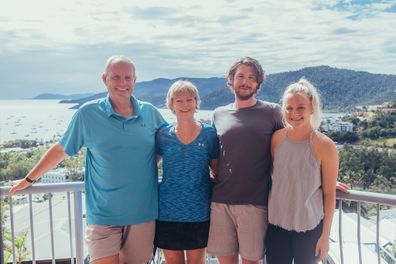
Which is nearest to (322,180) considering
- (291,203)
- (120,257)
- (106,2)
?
(291,203)

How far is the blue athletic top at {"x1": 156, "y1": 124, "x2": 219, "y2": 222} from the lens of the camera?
2115 millimetres

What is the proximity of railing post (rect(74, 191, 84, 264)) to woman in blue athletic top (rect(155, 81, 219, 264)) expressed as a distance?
2.59 ft

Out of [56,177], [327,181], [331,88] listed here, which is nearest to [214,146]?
[327,181]

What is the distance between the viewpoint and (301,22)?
9594mm

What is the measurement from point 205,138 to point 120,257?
0.95 meters

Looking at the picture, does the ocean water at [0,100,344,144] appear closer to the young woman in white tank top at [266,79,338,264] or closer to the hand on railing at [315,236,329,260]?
the young woman in white tank top at [266,79,338,264]

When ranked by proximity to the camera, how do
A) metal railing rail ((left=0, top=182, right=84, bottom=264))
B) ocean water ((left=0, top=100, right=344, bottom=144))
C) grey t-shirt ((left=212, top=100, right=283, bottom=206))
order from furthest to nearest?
1. ocean water ((left=0, top=100, right=344, bottom=144))
2. metal railing rail ((left=0, top=182, right=84, bottom=264))
3. grey t-shirt ((left=212, top=100, right=283, bottom=206))

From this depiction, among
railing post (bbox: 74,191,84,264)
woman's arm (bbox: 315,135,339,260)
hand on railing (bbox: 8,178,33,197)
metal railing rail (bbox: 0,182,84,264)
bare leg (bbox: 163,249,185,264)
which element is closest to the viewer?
woman's arm (bbox: 315,135,339,260)

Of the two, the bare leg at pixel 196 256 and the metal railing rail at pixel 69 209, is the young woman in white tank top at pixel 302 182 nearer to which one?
the bare leg at pixel 196 256

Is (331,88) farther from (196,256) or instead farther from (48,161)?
(48,161)

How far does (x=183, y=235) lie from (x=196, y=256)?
0.18 meters

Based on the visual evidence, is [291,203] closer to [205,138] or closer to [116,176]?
[205,138]

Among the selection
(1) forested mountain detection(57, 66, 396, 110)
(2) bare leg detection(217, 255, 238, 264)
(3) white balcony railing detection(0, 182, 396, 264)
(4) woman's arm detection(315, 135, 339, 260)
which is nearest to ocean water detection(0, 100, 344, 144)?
(1) forested mountain detection(57, 66, 396, 110)

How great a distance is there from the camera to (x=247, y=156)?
2.07 metres
